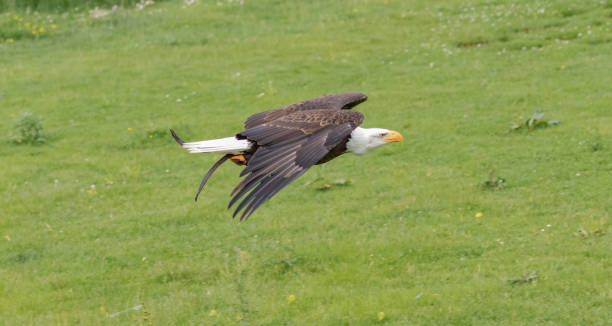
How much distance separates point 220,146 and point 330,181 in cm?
616

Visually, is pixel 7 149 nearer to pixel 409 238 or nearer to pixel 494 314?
pixel 409 238

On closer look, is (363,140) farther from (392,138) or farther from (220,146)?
(220,146)

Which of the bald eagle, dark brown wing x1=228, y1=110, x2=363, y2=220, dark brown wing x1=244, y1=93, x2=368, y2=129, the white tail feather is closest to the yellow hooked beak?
the bald eagle

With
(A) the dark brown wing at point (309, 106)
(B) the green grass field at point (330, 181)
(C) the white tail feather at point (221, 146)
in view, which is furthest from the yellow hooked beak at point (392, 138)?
(B) the green grass field at point (330, 181)

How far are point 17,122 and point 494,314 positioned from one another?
11.3 m

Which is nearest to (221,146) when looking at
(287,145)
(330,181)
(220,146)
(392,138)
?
(220,146)

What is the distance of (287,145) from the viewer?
22.1 ft

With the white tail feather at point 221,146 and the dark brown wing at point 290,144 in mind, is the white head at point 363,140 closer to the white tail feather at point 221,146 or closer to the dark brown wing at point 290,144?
the dark brown wing at point 290,144

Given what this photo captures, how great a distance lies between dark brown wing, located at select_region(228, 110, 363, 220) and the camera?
6.21m

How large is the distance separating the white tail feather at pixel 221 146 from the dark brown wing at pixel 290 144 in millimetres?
92

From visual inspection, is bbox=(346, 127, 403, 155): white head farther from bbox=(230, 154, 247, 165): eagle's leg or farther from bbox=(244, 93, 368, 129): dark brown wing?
bbox=(230, 154, 247, 165): eagle's leg

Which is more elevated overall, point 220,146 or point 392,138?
point 220,146

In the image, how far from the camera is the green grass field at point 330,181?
360 inches

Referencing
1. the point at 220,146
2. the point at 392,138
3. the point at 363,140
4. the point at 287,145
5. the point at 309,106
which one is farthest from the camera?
the point at 309,106
